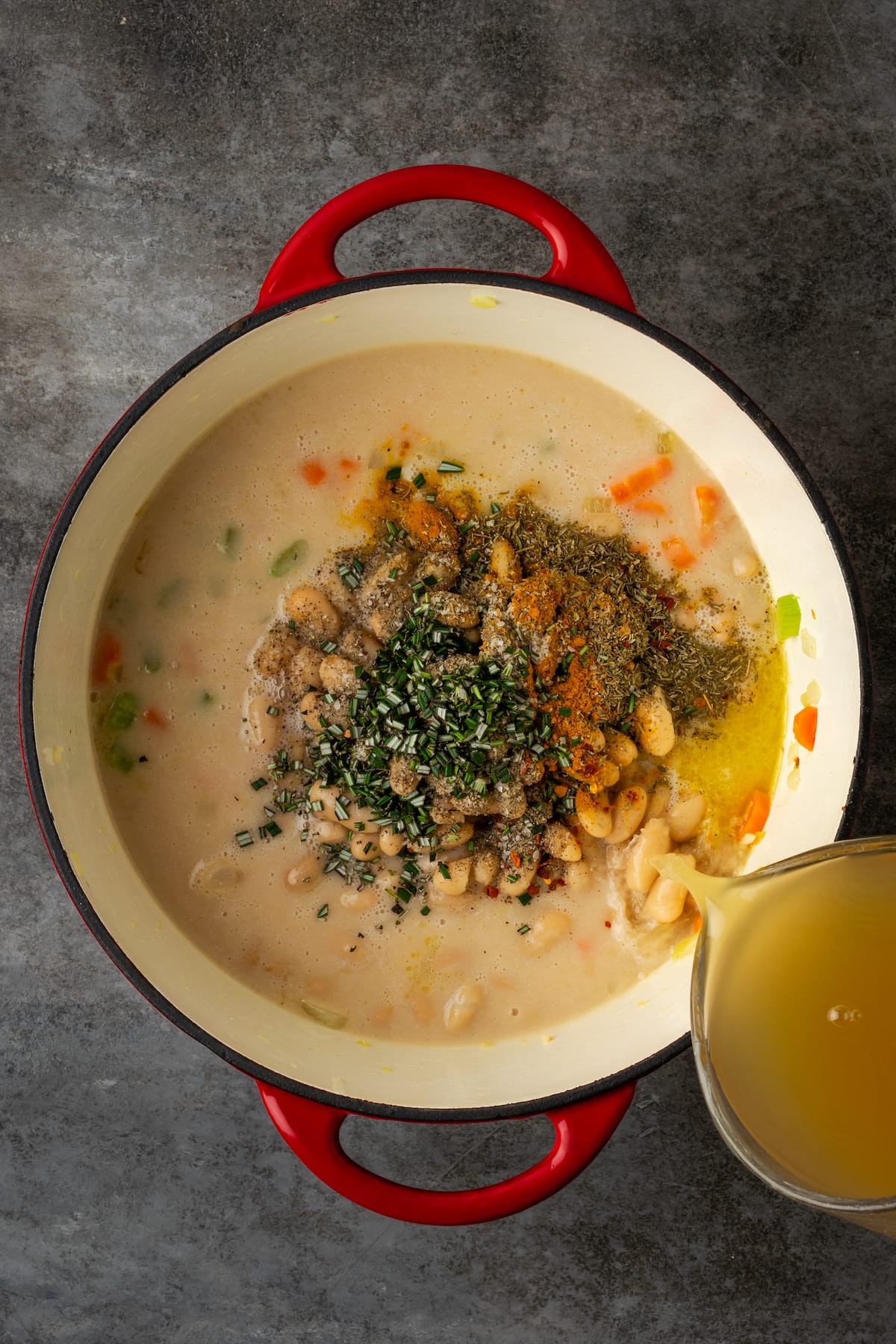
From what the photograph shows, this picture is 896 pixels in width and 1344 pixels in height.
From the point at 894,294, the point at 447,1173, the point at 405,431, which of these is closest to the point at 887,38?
the point at 894,294

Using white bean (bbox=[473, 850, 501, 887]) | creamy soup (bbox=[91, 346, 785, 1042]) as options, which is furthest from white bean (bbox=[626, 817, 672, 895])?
white bean (bbox=[473, 850, 501, 887])

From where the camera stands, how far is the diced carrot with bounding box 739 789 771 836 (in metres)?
1.56

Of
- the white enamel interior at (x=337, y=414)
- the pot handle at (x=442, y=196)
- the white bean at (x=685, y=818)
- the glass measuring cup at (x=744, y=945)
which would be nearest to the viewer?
the glass measuring cup at (x=744, y=945)

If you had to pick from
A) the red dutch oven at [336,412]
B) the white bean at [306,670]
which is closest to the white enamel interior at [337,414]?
the red dutch oven at [336,412]

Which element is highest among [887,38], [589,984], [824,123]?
[887,38]

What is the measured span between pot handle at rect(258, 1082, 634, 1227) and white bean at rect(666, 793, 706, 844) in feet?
1.30

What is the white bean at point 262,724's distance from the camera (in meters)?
1.48

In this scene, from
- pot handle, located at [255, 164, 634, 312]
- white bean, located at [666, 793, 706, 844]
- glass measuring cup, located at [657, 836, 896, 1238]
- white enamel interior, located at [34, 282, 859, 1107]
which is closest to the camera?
glass measuring cup, located at [657, 836, 896, 1238]

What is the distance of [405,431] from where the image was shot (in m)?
1.52

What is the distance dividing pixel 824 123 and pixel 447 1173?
197cm

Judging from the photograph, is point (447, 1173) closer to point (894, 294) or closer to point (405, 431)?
point (405, 431)

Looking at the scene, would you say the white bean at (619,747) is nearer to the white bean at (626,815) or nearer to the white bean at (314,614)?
the white bean at (626,815)

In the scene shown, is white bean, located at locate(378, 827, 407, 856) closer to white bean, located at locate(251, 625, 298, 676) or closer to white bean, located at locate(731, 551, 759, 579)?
white bean, located at locate(251, 625, 298, 676)

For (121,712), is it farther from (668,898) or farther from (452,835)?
(668,898)
